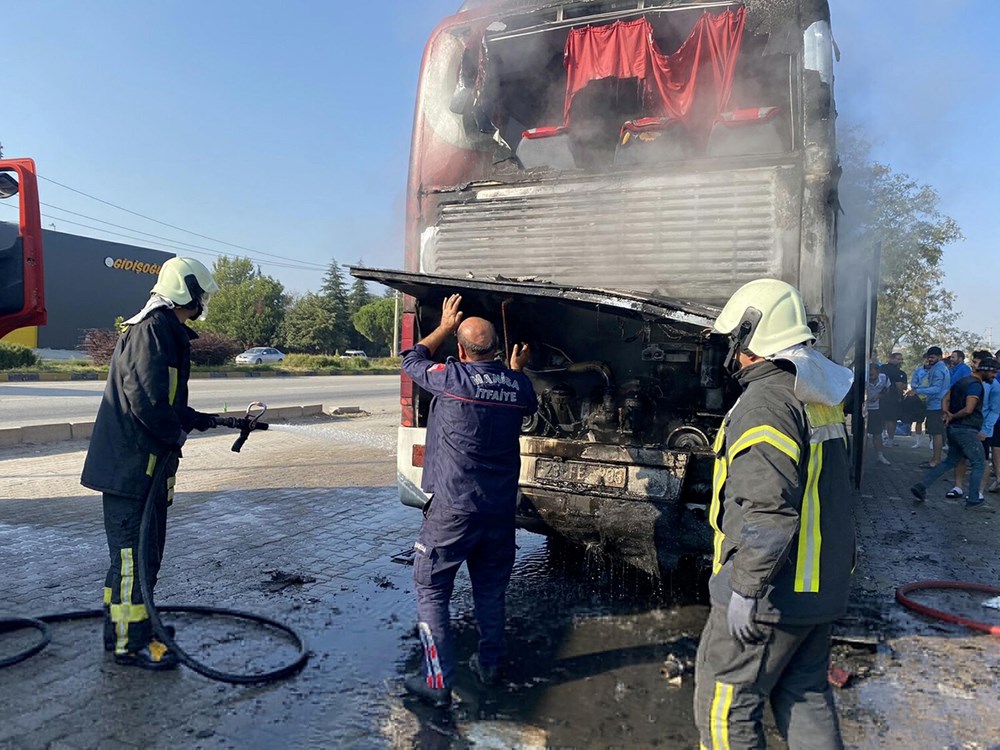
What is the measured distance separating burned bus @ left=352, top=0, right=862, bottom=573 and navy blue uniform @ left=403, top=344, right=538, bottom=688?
0.58 metres

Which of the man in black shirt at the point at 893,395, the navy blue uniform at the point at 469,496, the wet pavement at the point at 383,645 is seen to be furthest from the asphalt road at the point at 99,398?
the navy blue uniform at the point at 469,496

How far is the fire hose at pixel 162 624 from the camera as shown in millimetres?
3316

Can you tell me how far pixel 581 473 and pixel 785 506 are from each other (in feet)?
6.91

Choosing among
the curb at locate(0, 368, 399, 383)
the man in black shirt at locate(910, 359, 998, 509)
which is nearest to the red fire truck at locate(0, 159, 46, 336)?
the man in black shirt at locate(910, 359, 998, 509)

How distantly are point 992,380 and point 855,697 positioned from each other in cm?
648

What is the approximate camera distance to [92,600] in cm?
425

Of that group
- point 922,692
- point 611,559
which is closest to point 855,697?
point 922,692

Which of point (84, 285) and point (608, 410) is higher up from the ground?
point (84, 285)

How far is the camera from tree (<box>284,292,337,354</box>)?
56.3 metres

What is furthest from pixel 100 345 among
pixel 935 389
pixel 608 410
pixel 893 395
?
pixel 608 410

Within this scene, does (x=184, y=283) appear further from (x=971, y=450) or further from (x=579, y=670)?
(x=971, y=450)

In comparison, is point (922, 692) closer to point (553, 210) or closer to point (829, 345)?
point (829, 345)

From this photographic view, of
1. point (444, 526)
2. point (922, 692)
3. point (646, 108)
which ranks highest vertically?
point (646, 108)

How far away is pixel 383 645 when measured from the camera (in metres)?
3.82
